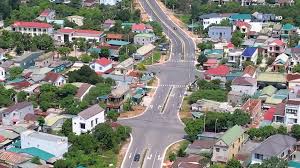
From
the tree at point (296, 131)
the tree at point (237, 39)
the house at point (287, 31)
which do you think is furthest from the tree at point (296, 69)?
the tree at point (296, 131)

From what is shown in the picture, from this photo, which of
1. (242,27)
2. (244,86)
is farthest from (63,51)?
(244,86)

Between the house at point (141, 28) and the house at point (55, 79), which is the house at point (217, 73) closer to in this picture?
the house at point (55, 79)

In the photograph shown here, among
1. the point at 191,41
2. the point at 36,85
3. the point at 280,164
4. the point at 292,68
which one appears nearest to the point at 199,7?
the point at 191,41

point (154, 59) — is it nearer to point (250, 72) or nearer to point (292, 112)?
point (250, 72)

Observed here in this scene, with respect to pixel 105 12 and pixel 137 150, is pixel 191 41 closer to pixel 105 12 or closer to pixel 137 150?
pixel 105 12

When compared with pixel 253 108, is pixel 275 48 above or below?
above

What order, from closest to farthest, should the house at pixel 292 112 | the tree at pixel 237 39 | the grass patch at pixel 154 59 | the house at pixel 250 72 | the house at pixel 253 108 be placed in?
the house at pixel 292 112 → the house at pixel 253 108 → the house at pixel 250 72 → the grass patch at pixel 154 59 → the tree at pixel 237 39

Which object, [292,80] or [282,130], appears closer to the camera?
[282,130]
